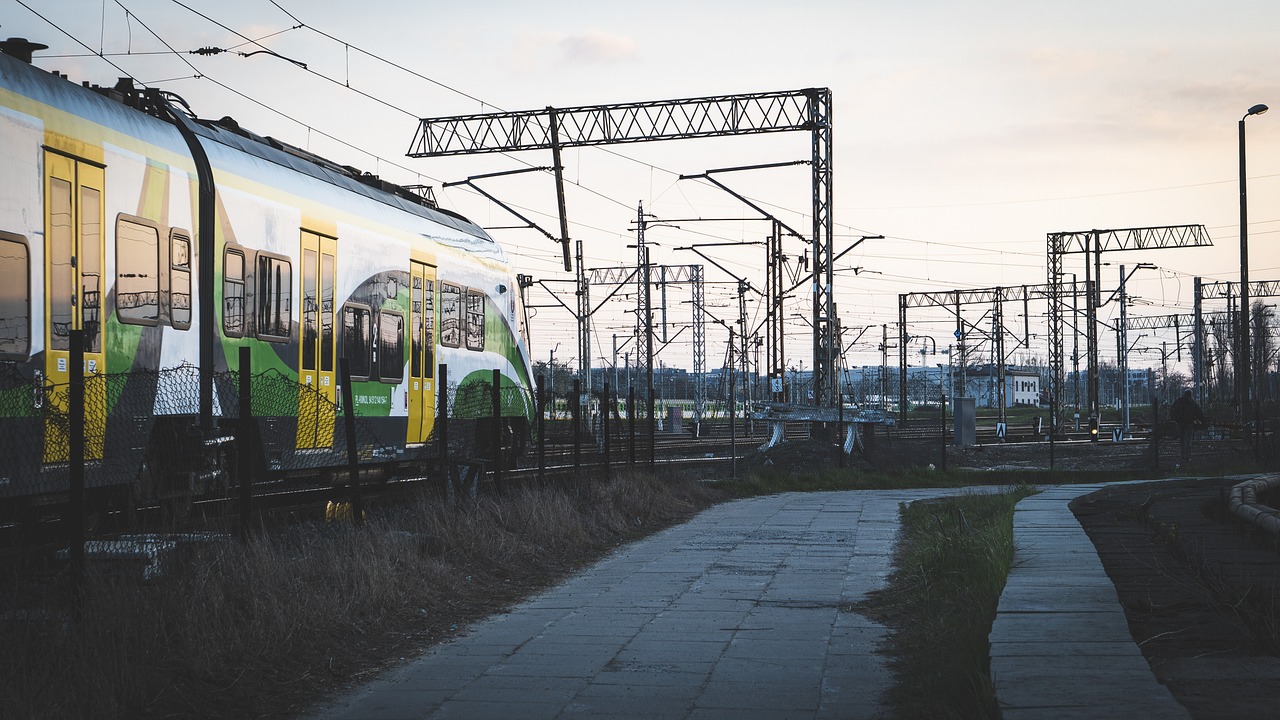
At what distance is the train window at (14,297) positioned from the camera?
368 inches

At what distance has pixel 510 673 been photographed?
7.02 metres

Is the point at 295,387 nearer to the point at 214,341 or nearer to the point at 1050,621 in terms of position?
the point at 214,341

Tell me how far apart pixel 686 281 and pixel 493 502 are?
1989 inches

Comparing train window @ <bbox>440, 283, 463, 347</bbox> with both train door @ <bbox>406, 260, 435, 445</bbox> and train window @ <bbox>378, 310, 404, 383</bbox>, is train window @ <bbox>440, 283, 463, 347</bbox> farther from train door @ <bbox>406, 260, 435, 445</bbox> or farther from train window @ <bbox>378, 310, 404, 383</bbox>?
train window @ <bbox>378, 310, 404, 383</bbox>

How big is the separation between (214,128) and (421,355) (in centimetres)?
447

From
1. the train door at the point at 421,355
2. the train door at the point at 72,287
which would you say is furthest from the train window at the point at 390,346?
the train door at the point at 72,287

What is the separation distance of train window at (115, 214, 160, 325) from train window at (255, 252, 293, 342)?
181 centimetres

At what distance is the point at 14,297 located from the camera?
9469 mm

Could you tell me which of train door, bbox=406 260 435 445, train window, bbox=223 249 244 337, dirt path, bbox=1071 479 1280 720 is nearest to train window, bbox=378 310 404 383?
train door, bbox=406 260 435 445

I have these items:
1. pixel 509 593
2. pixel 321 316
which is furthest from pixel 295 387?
pixel 509 593

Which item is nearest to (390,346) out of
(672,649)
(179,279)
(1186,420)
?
(179,279)

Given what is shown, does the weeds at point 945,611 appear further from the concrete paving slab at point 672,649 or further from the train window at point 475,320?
the train window at point 475,320

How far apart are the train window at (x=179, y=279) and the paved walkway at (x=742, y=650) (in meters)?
4.34

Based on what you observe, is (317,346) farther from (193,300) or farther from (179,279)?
(179,279)
